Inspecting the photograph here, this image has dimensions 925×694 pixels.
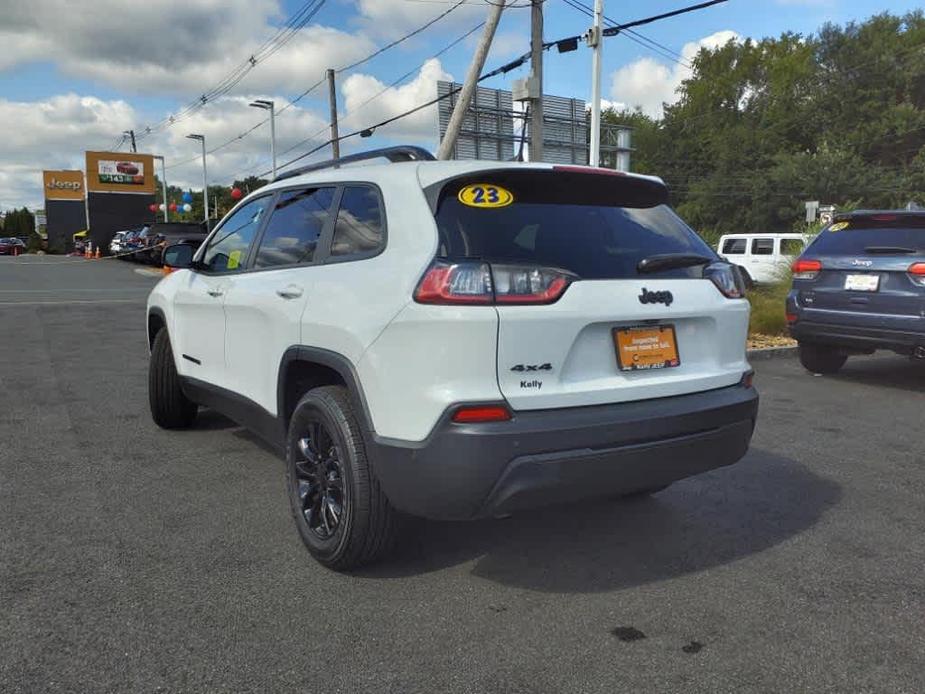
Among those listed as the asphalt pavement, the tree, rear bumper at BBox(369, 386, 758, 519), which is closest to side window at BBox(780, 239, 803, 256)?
the asphalt pavement

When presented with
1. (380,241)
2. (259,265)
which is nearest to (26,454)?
(259,265)

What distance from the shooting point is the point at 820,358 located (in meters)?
8.18

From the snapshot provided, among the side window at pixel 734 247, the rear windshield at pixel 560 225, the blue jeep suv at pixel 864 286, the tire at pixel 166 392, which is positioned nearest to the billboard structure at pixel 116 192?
Result: the side window at pixel 734 247

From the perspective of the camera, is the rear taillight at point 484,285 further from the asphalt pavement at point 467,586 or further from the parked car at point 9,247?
the parked car at point 9,247

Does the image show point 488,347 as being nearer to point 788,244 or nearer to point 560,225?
point 560,225

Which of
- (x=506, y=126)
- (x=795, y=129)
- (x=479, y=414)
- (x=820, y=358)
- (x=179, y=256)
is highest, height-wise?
(x=795, y=129)

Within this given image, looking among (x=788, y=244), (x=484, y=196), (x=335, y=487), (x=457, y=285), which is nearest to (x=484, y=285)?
(x=457, y=285)

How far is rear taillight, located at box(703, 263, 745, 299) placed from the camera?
3316mm

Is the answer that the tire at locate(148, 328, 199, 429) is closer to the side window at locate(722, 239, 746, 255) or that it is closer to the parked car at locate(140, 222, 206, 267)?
the side window at locate(722, 239, 746, 255)

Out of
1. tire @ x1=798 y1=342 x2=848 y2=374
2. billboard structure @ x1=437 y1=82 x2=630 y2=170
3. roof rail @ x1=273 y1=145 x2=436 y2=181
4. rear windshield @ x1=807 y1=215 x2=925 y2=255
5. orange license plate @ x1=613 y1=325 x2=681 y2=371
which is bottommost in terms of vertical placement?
tire @ x1=798 y1=342 x2=848 y2=374

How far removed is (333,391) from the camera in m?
3.16

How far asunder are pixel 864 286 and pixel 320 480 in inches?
234

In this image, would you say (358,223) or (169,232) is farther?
(169,232)

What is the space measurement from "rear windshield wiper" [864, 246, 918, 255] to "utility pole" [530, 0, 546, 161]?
8533 mm
